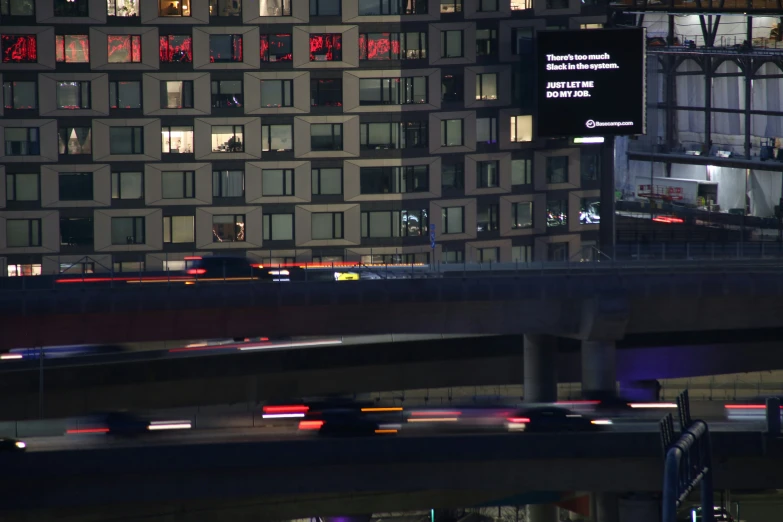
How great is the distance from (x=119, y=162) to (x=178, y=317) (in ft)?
71.3

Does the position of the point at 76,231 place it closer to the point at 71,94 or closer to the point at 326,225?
the point at 71,94

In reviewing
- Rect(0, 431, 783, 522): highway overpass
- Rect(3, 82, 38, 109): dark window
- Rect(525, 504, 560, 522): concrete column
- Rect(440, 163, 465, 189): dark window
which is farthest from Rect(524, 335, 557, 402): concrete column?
Rect(3, 82, 38, 109): dark window

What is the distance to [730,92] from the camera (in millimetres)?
114188

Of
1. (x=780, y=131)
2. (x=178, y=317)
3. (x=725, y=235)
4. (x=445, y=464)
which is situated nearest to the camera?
(x=445, y=464)

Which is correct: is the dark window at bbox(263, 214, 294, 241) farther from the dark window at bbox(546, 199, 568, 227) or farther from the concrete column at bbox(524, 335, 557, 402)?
the concrete column at bbox(524, 335, 557, 402)

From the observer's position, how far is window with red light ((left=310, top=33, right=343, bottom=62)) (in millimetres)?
73312

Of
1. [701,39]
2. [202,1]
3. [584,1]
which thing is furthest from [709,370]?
[701,39]

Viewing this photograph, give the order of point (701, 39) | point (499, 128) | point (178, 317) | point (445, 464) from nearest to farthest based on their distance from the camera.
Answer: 1. point (445, 464)
2. point (178, 317)
3. point (499, 128)
4. point (701, 39)

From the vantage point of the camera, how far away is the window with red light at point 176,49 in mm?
71938

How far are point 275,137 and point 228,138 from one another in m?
2.66

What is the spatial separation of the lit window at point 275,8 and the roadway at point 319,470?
→ 3422 cm

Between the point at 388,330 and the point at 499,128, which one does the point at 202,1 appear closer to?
the point at 499,128

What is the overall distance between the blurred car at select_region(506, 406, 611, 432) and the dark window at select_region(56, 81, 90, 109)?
36.6 metres

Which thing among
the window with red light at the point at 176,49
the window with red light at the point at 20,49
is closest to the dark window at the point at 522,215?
the window with red light at the point at 176,49
